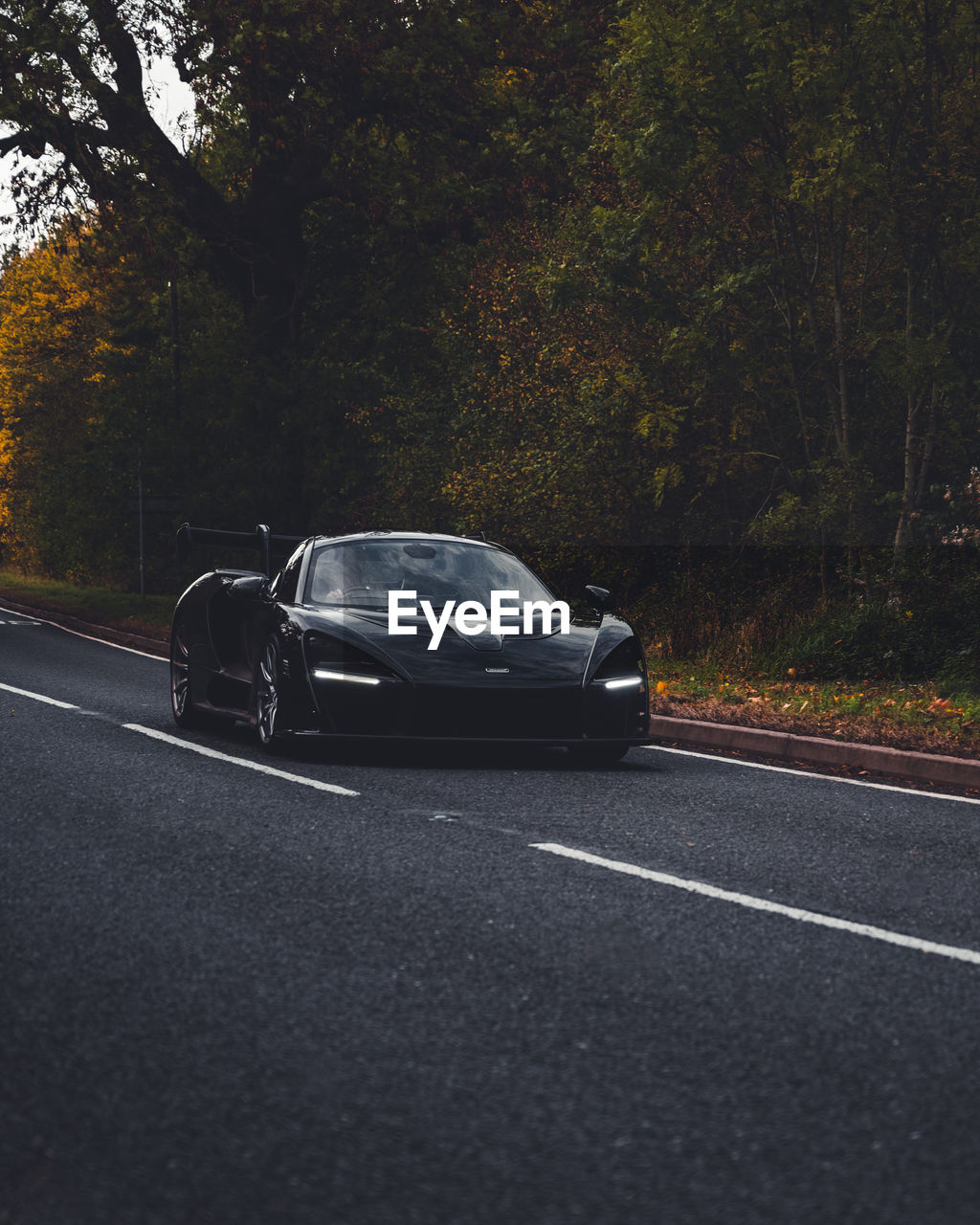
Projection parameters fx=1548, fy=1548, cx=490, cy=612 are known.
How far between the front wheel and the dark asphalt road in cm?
140

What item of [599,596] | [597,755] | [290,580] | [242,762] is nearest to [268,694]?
[242,762]

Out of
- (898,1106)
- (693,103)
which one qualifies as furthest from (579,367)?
(898,1106)

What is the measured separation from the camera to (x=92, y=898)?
610 centimetres

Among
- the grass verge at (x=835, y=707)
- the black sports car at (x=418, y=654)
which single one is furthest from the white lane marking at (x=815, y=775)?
the black sports car at (x=418, y=654)

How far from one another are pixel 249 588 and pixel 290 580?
360 millimetres

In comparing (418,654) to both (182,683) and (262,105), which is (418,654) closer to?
(182,683)

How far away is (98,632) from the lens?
27.2m

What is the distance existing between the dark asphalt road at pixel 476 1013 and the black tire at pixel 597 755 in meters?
1.59

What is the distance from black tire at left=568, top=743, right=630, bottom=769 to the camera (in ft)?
33.9

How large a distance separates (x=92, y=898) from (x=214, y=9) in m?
24.9

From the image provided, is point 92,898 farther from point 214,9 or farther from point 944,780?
point 214,9

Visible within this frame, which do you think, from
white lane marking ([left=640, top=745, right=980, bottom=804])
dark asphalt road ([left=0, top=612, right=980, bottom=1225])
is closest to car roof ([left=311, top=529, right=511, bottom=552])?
white lane marking ([left=640, top=745, right=980, bottom=804])

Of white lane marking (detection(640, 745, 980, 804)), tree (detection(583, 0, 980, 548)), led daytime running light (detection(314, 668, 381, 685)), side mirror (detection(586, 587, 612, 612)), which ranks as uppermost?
tree (detection(583, 0, 980, 548))

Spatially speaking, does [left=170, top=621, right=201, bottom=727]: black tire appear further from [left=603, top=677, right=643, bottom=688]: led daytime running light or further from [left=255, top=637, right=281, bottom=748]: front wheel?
[left=603, top=677, right=643, bottom=688]: led daytime running light
